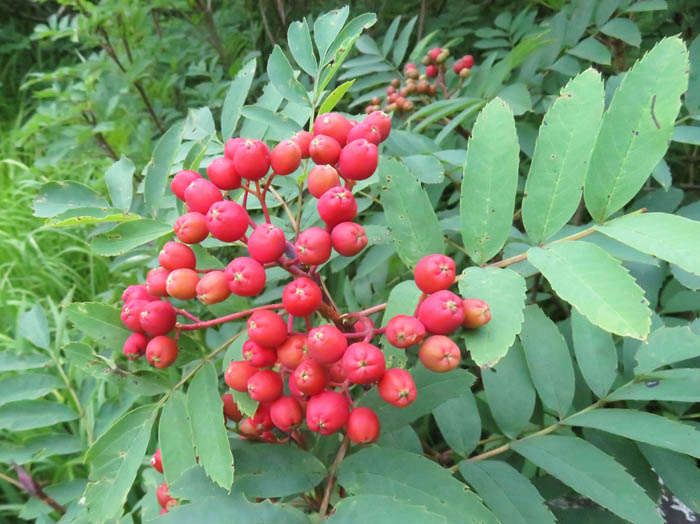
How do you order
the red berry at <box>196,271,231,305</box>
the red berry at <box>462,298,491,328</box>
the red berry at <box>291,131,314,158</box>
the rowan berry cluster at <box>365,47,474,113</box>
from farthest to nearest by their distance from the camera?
the rowan berry cluster at <box>365,47,474,113</box>, the red berry at <box>291,131,314,158</box>, the red berry at <box>196,271,231,305</box>, the red berry at <box>462,298,491,328</box>

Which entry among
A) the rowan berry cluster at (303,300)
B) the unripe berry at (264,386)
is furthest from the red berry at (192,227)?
the unripe berry at (264,386)

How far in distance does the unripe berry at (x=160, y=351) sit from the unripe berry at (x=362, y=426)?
11.5 inches

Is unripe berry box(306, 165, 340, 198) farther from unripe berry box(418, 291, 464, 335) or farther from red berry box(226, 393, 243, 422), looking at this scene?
red berry box(226, 393, 243, 422)

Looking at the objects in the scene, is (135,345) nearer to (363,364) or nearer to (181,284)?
(181,284)

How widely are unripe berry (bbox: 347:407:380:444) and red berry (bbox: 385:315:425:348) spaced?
0.44 feet

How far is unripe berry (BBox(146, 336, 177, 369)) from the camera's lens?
798 mm

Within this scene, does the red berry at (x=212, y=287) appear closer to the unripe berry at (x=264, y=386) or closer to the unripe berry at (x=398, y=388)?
the unripe berry at (x=264, y=386)

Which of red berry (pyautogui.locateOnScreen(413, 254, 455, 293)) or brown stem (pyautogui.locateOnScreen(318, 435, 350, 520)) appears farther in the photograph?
brown stem (pyautogui.locateOnScreen(318, 435, 350, 520))

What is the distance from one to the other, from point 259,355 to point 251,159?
0.29 meters

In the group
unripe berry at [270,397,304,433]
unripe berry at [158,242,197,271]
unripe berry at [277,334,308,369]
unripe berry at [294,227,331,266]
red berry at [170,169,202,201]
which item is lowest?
unripe berry at [270,397,304,433]

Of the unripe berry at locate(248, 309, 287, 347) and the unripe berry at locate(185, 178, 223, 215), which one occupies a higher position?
the unripe berry at locate(185, 178, 223, 215)

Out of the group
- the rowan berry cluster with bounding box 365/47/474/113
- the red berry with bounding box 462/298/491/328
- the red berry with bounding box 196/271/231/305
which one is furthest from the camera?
the rowan berry cluster with bounding box 365/47/474/113

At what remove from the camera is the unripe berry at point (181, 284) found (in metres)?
0.78

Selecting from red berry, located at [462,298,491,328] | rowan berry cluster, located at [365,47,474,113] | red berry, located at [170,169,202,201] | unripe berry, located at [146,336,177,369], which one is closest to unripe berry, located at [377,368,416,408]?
red berry, located at [462,298,491,328]
